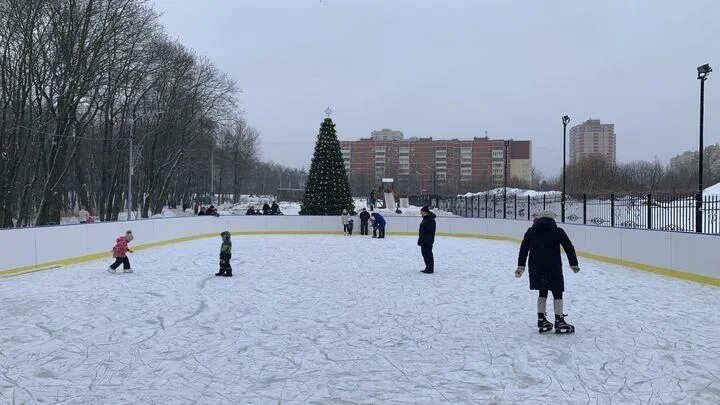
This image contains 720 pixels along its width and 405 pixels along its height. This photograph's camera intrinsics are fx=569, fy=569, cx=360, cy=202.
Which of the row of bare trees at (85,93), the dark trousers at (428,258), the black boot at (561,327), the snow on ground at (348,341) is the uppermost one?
the row of bare trees at (85,93)

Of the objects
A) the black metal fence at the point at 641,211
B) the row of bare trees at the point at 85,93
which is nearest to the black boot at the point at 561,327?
the black metal fence at the point at 641,211

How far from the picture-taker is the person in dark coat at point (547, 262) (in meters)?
7.07

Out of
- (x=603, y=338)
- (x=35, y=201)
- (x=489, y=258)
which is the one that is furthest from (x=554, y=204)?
(x=35, y=201)

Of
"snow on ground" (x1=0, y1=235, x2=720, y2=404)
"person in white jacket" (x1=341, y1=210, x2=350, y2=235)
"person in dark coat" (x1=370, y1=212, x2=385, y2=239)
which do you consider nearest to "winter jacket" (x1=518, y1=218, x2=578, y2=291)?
"snow on ground" (x1=0, y1=235, x2=720, y2=404)

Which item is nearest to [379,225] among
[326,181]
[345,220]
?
[345,220]

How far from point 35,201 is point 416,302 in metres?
37.3

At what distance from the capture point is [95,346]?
257 inches

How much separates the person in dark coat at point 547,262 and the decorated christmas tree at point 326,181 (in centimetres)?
2510

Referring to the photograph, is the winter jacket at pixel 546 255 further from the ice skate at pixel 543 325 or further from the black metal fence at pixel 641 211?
the black metal fence at pixel 641 211

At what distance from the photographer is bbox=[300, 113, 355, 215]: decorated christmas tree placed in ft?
105

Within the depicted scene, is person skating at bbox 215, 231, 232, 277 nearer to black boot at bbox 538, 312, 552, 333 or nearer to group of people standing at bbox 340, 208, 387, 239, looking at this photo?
black boot at bbox 538, 312, 552, 333

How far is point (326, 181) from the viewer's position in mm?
32312

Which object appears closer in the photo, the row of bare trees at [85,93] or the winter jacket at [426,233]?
the winter jacket at [426,233]

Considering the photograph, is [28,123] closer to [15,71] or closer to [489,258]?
[15,71]
